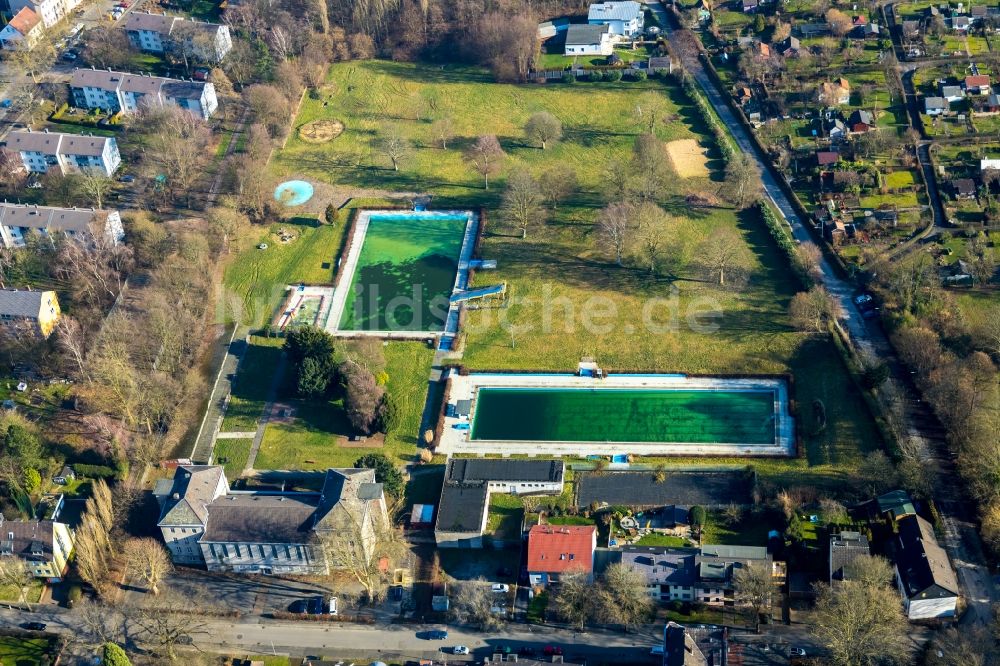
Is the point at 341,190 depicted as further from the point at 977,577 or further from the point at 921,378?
the point at 977,577

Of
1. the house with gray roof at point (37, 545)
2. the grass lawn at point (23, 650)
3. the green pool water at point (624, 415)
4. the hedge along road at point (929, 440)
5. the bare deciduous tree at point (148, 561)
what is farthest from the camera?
the green pool water at point (624, 415)

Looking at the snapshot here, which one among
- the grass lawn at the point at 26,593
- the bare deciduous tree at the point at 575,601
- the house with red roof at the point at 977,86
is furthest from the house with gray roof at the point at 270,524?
the house with red roof at the point at 977,86

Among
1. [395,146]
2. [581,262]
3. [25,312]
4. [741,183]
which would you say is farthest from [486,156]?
[25,312]

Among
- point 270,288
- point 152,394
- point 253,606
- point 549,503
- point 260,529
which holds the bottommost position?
point 253,606

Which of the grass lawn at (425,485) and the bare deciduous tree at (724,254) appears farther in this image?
the bare deciduous tree at (724,254)

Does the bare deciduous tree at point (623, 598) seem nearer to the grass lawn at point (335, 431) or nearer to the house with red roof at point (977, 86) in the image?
the grass lawn at point (335, 431)

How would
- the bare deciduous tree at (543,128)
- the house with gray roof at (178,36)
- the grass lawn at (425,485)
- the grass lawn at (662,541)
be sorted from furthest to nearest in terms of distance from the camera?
the house with gray roof at (178,36)
the bare deciduous tree at (543,128)
the grass lawn at (425,485)
the grass lawn at (662,541)

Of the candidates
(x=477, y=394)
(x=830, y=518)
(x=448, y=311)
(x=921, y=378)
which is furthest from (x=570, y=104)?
(x=830, y=518)
